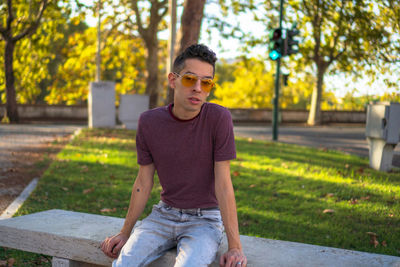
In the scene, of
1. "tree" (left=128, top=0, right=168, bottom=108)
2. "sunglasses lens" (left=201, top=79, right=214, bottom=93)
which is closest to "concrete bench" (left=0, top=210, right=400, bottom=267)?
"sunglasses lens" (left=201, top=79, right=214, bottom=93)

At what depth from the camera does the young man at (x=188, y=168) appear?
2.75 metres

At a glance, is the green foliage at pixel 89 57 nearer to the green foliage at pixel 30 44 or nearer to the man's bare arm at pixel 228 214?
the green foliage at pixel 30 44

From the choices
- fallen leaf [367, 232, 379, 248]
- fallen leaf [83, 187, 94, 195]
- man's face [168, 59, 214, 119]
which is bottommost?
fallen leaf [83, 187, 94, 195]

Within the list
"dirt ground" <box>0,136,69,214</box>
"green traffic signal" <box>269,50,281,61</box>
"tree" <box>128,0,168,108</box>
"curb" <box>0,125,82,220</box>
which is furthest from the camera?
"tree" <box>128,0,168,108</box>

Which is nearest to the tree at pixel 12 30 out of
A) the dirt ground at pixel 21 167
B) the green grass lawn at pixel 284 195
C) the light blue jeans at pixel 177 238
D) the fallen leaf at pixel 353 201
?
the dirt ground at pixel 21 167

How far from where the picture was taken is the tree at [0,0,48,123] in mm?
20531

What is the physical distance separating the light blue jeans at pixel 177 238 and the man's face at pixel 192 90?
66 cm

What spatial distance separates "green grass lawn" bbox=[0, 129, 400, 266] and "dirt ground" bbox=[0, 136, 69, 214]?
0.32 m

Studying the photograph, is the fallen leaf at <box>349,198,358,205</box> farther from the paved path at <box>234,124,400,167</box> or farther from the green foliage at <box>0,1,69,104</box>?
the green foliage at <box>0,1,69,104</box>

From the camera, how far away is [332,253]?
2.88 meters

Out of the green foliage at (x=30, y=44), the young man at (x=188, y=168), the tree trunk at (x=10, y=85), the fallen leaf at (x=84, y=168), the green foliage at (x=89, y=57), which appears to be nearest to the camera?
the young man at (x=188, y=168)

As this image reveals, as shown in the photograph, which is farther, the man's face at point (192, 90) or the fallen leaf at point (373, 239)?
the fallen leaf at point (373, 239)

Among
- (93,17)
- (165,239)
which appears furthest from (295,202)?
(93,17)

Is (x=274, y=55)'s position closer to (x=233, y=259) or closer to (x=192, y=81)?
(x=192, y=81)
